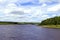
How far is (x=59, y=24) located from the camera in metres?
129

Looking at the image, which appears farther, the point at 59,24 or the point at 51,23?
the point at 51,23

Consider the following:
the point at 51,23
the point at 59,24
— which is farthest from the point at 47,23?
the point at 59,24

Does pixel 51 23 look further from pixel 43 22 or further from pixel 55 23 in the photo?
pixel 43 22

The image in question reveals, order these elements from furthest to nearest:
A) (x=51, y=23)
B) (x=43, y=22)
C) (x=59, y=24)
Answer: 1. (x=43, y=22)
2. (x=51, y=23)
3. (x=59, y=24)

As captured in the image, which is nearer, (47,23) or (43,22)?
(47,23)

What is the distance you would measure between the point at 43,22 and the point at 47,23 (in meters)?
10.7

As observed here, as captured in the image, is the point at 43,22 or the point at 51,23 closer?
the point at 51,23

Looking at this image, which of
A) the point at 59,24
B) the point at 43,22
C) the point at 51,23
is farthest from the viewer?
the point at 43,22

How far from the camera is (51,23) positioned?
13788 centimetres

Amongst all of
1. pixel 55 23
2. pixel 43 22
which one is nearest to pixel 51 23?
pixel 55 23

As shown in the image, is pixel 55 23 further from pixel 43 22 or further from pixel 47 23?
pixel 43 22

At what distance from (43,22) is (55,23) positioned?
67.9ft

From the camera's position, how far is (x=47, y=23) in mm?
143750

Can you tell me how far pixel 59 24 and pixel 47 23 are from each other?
16.2 meters
